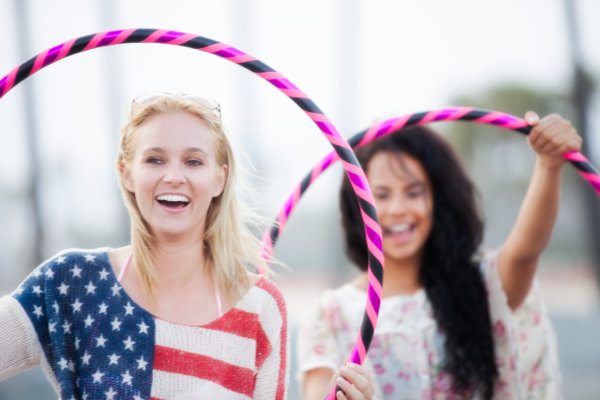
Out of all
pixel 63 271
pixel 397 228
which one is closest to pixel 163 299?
A: pixel 63 271

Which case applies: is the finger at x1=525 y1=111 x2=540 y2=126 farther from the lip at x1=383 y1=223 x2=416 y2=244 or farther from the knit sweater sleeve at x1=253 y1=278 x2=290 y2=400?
the knit sweater sleeve at x1=253 y1=278 x2=290 y2=400

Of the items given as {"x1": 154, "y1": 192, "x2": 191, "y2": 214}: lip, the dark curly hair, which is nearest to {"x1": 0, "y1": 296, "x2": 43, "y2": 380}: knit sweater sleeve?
{"x1": 154, "y1": 192, "x2": 191, "y2": 214}: lip

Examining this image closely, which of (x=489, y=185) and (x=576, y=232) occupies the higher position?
(x=489, y=185)

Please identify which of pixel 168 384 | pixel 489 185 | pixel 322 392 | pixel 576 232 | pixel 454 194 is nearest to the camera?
pixel 168 384

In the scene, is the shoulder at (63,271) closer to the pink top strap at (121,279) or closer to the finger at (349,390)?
the pink top strap at (121,279)

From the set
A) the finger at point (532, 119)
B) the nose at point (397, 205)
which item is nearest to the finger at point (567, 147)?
the finger at point (532, 119)

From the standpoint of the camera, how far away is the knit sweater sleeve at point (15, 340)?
253 centimetres

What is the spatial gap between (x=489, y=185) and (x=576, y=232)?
9.19ft

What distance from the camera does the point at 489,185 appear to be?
14930 mm

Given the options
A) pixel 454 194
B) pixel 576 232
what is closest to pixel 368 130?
pixel 454 194

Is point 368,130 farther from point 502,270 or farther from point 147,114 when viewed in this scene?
point 147,114

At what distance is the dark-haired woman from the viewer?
3479 mm

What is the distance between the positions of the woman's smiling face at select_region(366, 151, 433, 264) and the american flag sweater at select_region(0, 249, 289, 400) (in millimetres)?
1195

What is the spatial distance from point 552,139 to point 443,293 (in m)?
0.93
